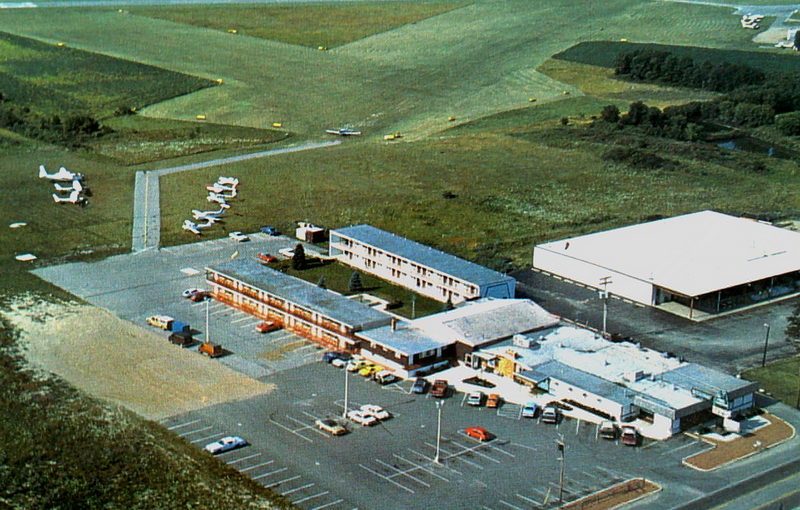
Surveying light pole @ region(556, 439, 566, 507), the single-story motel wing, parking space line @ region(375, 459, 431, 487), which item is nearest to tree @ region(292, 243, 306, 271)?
the single-story motel wing

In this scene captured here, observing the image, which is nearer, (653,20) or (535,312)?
(535,312)

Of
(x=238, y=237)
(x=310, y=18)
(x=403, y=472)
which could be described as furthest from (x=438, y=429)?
(x=310, y=18)

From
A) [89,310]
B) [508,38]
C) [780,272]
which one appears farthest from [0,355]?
[508,38]

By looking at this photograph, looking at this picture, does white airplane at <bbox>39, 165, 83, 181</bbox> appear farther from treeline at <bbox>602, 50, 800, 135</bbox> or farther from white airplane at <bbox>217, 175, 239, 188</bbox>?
treeline at <bbox>602, 50, 800, 135</bbox>

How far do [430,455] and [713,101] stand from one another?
8629 cm

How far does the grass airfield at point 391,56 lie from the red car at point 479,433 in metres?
67.0

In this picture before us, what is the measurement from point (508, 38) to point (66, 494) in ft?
405

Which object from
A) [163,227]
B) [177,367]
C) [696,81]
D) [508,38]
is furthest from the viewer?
[508,38]

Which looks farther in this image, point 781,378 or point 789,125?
point 789,125

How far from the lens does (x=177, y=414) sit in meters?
49.9

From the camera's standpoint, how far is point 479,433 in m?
48.4

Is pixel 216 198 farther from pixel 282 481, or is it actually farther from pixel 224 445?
pixel 282 481

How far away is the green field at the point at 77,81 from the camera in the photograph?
403ft

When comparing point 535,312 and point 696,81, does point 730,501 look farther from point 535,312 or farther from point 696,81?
point 696,81
